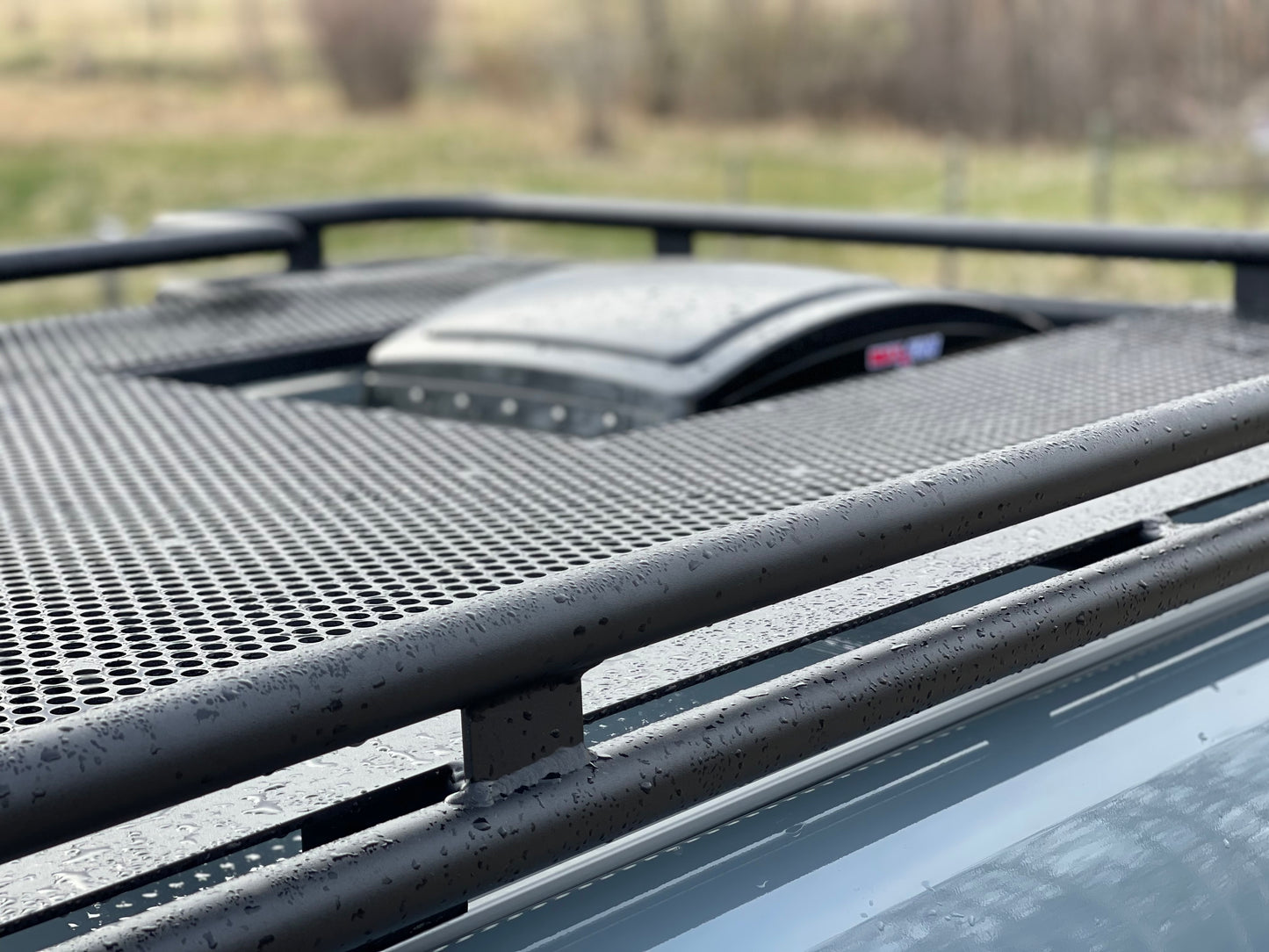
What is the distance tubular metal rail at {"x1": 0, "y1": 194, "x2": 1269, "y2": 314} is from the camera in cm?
266

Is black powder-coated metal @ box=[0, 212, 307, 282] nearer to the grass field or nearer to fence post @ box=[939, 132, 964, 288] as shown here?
fence post @ box=[939, 132, 964, 288]

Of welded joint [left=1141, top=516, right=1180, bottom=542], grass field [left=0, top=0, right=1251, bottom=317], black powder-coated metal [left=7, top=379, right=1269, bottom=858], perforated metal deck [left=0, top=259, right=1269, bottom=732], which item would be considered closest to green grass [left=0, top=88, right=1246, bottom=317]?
grass field [left=0, top=0, right=1251, bottom=317]

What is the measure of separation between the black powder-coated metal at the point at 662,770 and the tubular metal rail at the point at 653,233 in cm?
139

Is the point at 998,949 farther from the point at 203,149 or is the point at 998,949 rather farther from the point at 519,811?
the point at 203,149

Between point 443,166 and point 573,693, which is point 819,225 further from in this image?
point 443,166

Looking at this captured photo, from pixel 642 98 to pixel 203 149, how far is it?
6943mm

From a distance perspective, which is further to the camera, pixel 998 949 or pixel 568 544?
pixel 568 544

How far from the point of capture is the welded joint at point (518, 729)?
98cm

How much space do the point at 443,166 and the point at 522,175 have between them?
159 cm

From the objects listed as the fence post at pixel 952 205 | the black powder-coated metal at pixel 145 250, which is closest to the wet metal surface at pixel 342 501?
the black powder-coated metal at pixel 145 250

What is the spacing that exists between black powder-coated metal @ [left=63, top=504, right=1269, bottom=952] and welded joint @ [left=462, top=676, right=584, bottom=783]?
0.02 m

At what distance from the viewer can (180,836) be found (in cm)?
107

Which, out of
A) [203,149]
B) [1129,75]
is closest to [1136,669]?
[1129,75]

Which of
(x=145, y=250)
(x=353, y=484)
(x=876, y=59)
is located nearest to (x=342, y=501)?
(x=353, y=484)
